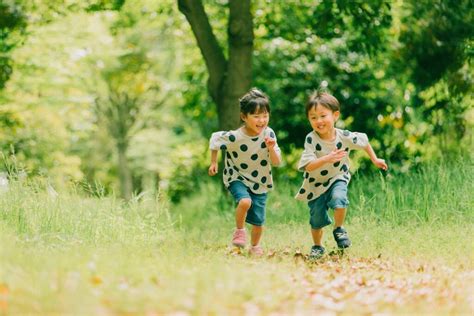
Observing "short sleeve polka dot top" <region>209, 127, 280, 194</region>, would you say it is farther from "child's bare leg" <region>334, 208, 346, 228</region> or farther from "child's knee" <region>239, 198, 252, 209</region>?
"child's bare leg" <region>334, 208, 346, 228</region>

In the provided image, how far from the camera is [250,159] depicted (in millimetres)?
7262

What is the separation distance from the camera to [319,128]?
6.80 m

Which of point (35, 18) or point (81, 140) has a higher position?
point (35, 18)

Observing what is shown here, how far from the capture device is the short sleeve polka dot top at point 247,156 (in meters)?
7.22

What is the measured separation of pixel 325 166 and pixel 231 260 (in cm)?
139

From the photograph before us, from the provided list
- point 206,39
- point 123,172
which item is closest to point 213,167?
point 206,39

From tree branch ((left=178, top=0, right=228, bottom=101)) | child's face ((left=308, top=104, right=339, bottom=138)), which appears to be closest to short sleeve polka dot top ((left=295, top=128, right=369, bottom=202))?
child's face ((left=308, top=104, right=339, bottom=138))

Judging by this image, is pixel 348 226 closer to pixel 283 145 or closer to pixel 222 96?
pixel 222 96

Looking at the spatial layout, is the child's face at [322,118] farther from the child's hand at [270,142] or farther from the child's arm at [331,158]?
the child's hand at [270,142]

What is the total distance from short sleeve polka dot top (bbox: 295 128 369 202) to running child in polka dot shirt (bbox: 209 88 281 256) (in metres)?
0.37

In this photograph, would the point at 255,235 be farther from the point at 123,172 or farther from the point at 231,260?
the point at 123,172

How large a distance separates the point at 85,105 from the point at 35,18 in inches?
397

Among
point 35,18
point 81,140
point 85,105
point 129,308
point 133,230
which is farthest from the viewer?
point 81,140

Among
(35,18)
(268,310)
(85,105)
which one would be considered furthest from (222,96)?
(85,105)
